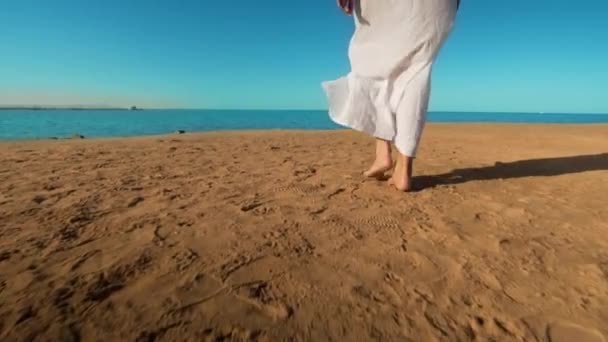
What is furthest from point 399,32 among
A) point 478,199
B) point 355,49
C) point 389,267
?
point 389,267

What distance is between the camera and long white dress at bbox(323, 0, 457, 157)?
238 centimetres

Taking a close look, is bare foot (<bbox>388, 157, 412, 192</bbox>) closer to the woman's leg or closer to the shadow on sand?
the woman's leg

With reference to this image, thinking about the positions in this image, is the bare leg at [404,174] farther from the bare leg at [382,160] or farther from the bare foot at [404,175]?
the bare leg at [382,160]

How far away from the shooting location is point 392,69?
248 cm

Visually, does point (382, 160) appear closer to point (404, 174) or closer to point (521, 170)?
point (404, 174)

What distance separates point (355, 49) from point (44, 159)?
3517mm

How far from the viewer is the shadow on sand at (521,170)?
2.80 metres

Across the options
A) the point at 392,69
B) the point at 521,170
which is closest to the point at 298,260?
the point at 392,69

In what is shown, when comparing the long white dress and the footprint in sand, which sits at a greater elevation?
the long white dress

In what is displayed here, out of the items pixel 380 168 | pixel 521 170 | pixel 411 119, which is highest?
pixel 411 119

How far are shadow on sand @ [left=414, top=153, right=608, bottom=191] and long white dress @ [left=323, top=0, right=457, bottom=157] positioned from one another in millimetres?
572

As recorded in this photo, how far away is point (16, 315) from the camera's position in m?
0.97

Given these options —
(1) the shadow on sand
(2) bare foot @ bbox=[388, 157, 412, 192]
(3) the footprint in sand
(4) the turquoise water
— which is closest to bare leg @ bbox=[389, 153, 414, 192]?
(2) bare foot @ bbox=[388, 157, 412, 192]

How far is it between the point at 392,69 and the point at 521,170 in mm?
1843
